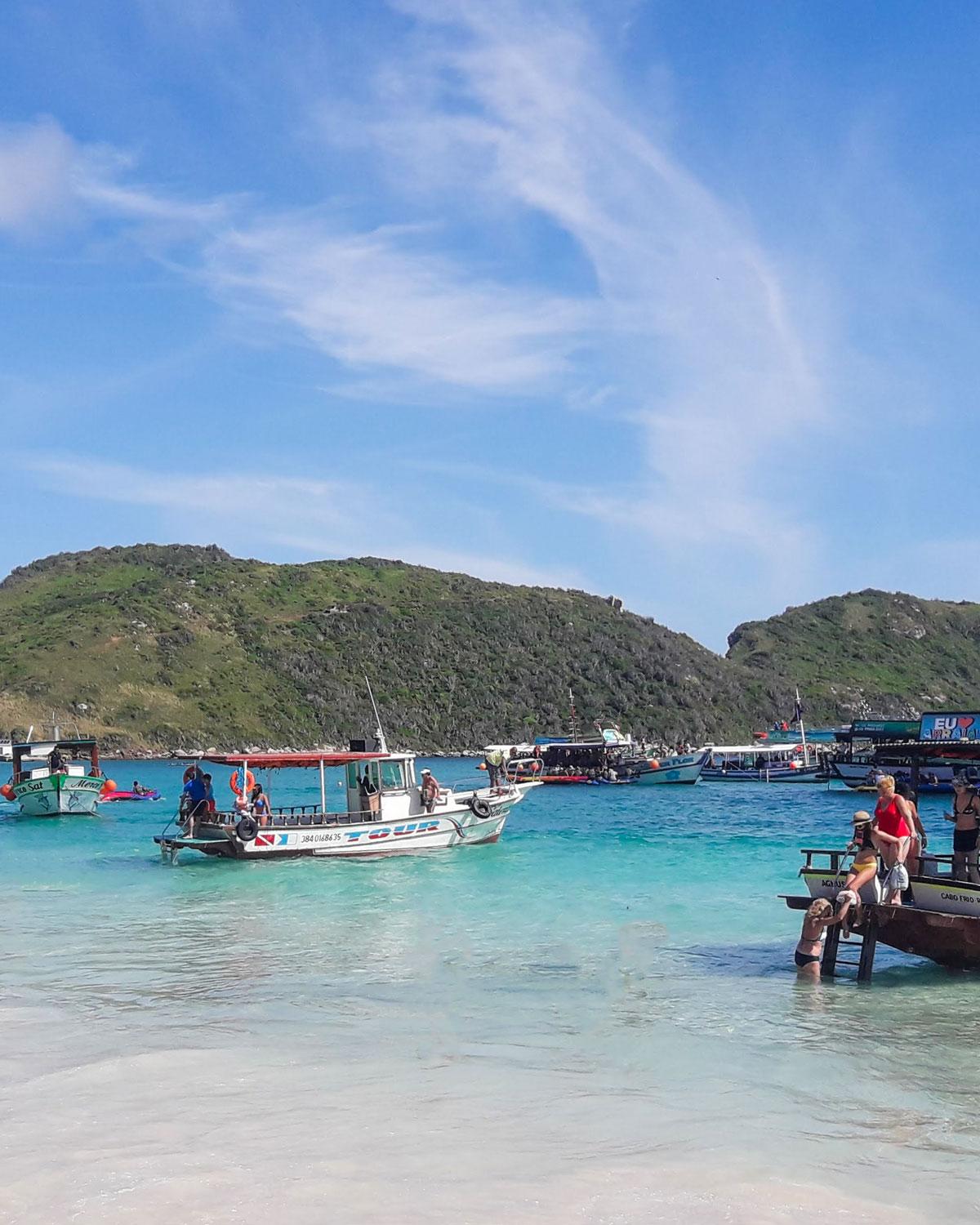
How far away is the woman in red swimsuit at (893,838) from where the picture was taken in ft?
47.4

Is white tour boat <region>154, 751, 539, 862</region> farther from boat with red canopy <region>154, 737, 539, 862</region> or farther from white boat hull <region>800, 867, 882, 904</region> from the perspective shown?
white boat hull <region>800, 867, 882, 904</region>

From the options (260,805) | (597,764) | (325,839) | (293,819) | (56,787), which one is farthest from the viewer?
(597,764)

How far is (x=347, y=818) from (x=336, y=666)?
5005 inches

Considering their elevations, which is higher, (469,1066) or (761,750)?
(761,750)

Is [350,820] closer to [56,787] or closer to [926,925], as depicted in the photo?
[926,925]

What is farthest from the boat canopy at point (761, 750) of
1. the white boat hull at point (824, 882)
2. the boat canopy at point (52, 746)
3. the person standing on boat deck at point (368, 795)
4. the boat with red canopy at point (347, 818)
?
the white boat hull at point (824, 882)

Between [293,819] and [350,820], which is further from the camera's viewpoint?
[350,820]

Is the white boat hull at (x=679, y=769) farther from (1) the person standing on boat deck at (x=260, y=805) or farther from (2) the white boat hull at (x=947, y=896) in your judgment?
(2) the white boat hull at (x=947, y=896)

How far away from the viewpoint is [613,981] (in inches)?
595

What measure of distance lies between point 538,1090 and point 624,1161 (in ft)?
6.36

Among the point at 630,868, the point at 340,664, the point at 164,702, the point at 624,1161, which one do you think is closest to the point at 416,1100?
the point at 624,1161

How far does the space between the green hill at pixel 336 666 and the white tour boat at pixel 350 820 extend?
108341mm

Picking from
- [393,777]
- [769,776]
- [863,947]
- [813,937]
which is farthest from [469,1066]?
[769,776]

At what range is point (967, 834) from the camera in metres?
15.8
